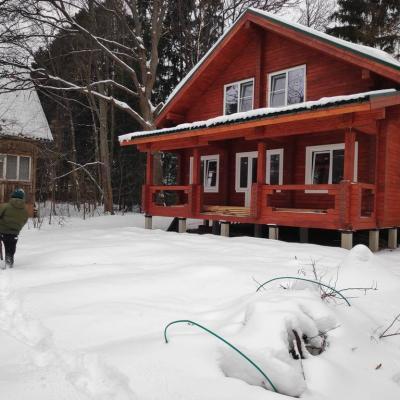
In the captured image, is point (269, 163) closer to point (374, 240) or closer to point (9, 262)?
point (374, 240)

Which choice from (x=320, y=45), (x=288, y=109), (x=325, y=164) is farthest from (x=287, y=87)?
(x=288, y=109)

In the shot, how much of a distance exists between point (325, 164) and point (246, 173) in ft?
9.93

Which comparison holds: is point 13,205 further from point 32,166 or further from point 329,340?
point 32,166

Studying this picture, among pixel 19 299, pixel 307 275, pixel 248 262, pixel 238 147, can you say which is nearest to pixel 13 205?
pixel 19 299

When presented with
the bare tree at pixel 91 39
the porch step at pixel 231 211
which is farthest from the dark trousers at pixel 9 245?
the bare tree at pixel 91 39

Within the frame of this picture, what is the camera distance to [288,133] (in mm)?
9750

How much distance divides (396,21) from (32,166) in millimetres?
21349

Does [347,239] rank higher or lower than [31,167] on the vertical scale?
lower

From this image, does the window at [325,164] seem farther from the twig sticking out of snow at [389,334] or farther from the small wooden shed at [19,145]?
the small wooden shed at [19,145]

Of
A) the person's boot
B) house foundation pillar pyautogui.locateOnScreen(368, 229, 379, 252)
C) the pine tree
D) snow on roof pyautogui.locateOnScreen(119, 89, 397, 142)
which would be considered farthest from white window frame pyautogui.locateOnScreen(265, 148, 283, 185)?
the pine tree

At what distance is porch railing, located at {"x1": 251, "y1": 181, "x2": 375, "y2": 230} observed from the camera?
8.55m

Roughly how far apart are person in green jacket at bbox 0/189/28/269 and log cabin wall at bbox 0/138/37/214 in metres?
13.4

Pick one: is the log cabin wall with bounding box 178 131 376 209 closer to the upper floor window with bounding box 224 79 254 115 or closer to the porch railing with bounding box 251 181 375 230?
the porch railing with bounding box 251 181 375 230

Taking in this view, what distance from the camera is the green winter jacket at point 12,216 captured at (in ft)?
22.2
